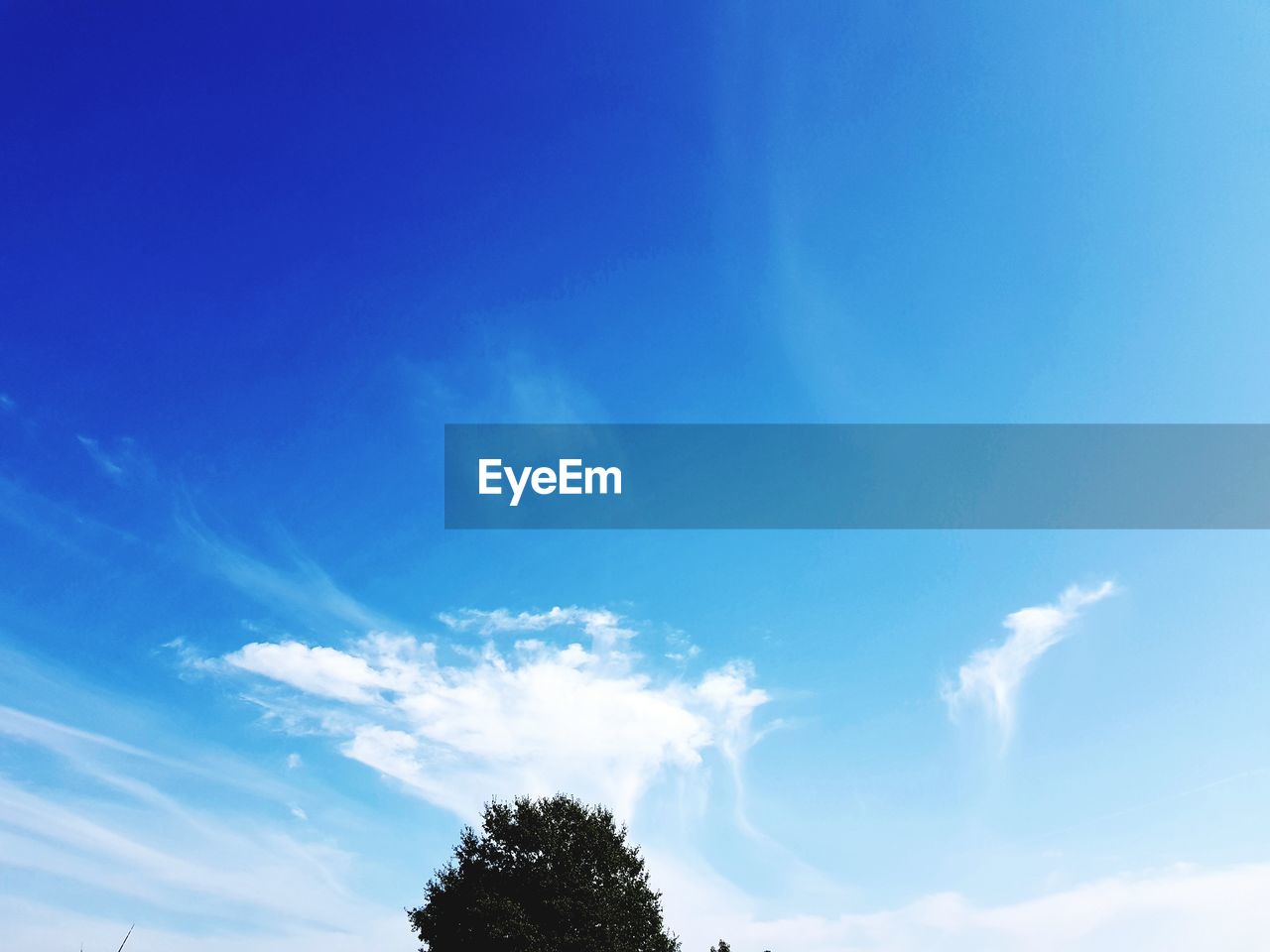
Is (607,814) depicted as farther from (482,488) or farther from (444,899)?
(482,488)

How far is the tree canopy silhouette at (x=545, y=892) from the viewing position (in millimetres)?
55750

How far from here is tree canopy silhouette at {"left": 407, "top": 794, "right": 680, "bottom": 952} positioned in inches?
2195

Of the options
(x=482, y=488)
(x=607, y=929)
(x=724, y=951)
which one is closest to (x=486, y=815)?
(x=607, y=929)

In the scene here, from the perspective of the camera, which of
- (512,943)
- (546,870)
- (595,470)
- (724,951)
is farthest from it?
(724,951)

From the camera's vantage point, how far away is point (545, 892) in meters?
57.5

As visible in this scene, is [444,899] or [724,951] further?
[724,951]

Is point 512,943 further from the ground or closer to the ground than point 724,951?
closer to the ground

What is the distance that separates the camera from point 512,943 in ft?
180

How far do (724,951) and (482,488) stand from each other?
158ft

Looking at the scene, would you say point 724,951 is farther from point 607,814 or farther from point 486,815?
point 486,815

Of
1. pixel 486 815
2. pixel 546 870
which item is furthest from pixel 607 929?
pixel 486 815

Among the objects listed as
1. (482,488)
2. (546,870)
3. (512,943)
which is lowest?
(512,943)

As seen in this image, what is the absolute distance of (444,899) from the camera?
60.3 m

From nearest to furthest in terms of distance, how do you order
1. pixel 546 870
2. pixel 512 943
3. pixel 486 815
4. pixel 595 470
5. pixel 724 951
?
pixel 595 470, pixel 512 943, pixel 546 870, pixel 486 815, pixel 724 951
